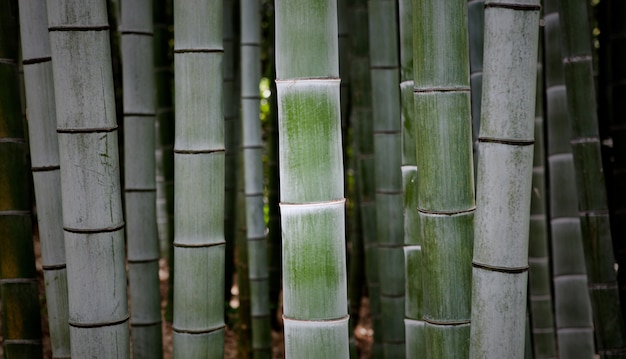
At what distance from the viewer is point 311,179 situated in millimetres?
1332

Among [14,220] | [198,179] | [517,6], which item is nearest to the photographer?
[517,6]

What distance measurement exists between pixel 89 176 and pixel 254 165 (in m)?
1.38

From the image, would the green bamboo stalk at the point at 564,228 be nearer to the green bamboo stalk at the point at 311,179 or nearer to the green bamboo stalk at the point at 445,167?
the green bamboo stalk at the point at 445,167

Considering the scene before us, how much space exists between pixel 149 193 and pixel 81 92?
739mm

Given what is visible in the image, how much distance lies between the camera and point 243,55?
2.84m

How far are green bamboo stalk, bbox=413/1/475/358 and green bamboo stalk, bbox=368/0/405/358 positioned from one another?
105 cm

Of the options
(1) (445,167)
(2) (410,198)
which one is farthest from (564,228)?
(1) (445,167)

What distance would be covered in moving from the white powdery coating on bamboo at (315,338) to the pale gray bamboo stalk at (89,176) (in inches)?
20.5

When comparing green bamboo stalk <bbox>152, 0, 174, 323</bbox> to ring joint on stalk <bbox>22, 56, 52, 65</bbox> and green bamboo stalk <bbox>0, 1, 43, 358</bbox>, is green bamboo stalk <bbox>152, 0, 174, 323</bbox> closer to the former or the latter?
green bamboo stalk <bbox>0, 1, 43, 358</bbox>

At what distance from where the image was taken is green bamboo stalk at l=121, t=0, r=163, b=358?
2154 mm

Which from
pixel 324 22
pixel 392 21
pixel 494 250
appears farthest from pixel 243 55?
pixel 494 250

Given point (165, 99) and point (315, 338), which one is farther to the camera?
point (165, 99)

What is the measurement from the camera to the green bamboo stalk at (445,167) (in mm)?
1412

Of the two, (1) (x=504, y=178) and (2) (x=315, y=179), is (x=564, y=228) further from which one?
(2) (x=315, y=179)
